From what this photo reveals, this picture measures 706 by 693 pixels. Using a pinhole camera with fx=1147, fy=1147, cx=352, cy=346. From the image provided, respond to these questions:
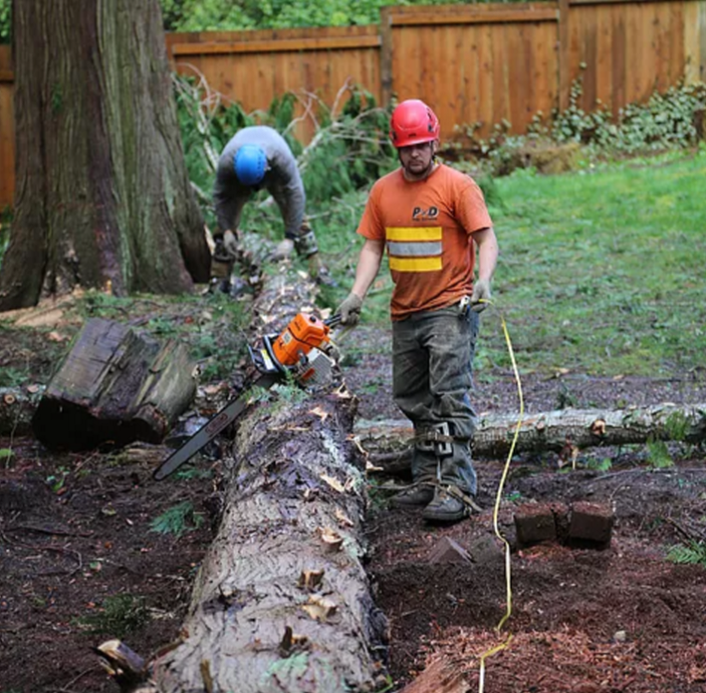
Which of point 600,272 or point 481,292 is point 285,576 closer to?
point 481,292

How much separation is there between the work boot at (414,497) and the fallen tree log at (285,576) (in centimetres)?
62

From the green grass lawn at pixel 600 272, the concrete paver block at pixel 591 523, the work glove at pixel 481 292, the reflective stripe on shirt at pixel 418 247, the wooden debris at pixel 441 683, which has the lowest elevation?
the green grass lawn at pixel 600 272

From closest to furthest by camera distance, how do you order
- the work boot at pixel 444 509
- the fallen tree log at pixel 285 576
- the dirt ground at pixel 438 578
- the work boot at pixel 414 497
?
the fallen tree log at pixel 285 576 → the dirt ground at pixel 438 578 → the work boot at pixel 444 509 → the work boot at pixel 414 497

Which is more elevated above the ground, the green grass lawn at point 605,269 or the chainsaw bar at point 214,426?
the chainsaw bar at point 214,426

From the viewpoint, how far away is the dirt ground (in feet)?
12.3

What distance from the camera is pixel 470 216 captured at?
5617 mm

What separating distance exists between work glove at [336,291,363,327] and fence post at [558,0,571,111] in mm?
13755

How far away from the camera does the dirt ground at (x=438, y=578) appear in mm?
3746

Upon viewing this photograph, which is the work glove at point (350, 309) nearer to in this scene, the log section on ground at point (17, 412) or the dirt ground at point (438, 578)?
the dirt ground at point (438, 578)

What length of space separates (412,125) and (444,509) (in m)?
1.84

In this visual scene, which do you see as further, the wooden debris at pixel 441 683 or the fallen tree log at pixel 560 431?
the fallen tree log at pixel 560 431

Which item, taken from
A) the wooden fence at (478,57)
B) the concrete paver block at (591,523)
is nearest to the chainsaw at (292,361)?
the concrete paver block at (591,523)

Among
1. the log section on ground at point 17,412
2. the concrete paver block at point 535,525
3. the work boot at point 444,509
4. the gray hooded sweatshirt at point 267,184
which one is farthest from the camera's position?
the gray hooded sweatshirt at point 267,184

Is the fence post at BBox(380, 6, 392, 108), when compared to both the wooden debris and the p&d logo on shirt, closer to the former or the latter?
the p&d logo on shirt
